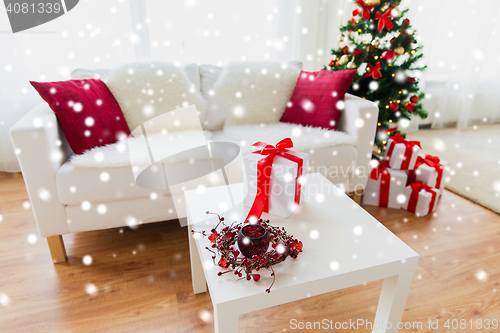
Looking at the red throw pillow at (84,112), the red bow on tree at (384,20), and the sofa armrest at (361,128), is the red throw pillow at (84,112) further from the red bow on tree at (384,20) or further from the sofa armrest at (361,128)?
the red bow on tree at (384,20)

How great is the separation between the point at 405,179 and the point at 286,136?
0.73 metres

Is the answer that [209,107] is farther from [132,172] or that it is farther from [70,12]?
[70,12]

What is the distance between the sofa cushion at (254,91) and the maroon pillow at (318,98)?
7 centimetres

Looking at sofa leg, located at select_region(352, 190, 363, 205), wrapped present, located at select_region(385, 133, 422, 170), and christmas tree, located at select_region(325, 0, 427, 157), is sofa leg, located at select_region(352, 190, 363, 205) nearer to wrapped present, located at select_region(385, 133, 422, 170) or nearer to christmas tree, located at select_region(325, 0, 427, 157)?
wrapped present, located at select_region(385, 133, 422, 170)

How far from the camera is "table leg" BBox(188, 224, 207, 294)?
3.76 ft

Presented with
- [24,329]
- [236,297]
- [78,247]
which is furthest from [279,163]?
[78,247]

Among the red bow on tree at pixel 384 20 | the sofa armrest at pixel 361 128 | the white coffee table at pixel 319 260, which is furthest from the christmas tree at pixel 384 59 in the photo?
the white coffee table at pixel 319 260

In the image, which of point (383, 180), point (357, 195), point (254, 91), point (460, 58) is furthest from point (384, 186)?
point (460, 58)

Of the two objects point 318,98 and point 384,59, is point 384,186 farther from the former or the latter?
point 384,59

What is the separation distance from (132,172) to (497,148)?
302 centimetres

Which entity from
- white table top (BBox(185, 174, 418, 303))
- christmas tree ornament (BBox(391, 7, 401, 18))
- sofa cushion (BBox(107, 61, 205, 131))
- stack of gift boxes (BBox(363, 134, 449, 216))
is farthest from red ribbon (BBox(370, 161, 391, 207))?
sofa cushion (BBox(107, 61, 205, 131))

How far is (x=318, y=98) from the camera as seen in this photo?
70.4 inches

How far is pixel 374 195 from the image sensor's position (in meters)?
1.83

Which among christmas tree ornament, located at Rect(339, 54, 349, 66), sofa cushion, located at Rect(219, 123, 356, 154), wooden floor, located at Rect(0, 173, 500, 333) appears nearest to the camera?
wooden floor, located at Rect(0, 173, 500, 333)
